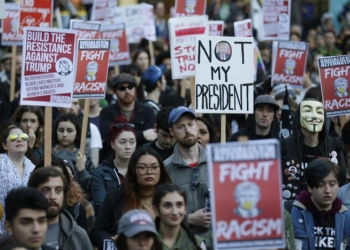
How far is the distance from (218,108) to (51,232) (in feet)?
11.1

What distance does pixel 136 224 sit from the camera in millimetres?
8125

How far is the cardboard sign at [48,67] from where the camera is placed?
37.3ft

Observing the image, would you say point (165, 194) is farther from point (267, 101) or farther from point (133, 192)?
point (267, 101)

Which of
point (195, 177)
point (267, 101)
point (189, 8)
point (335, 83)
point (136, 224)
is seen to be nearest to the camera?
point (136, 224)

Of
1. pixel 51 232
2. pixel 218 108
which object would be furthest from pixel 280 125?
pixel 51 232

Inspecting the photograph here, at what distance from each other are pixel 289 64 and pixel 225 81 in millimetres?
4538

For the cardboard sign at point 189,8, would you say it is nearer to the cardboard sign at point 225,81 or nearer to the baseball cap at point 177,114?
the cardboard sign at point 225,81

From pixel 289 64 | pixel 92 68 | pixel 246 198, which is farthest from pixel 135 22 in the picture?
pixel 246 198

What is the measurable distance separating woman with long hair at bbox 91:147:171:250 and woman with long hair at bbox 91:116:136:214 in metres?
1.10

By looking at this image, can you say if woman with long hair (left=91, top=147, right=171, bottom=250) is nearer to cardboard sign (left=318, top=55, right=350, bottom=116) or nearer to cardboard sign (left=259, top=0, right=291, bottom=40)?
cardboard sign (left=318, top=55, right=350, bottom=116)

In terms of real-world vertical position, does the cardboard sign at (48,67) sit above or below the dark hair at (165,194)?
above

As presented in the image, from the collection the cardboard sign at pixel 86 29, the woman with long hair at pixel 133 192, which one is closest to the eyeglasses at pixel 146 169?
the woman with long hair at pixel 133 192

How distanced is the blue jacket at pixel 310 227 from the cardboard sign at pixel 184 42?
539 centimetres

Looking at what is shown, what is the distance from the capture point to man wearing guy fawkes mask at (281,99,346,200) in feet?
36.1
